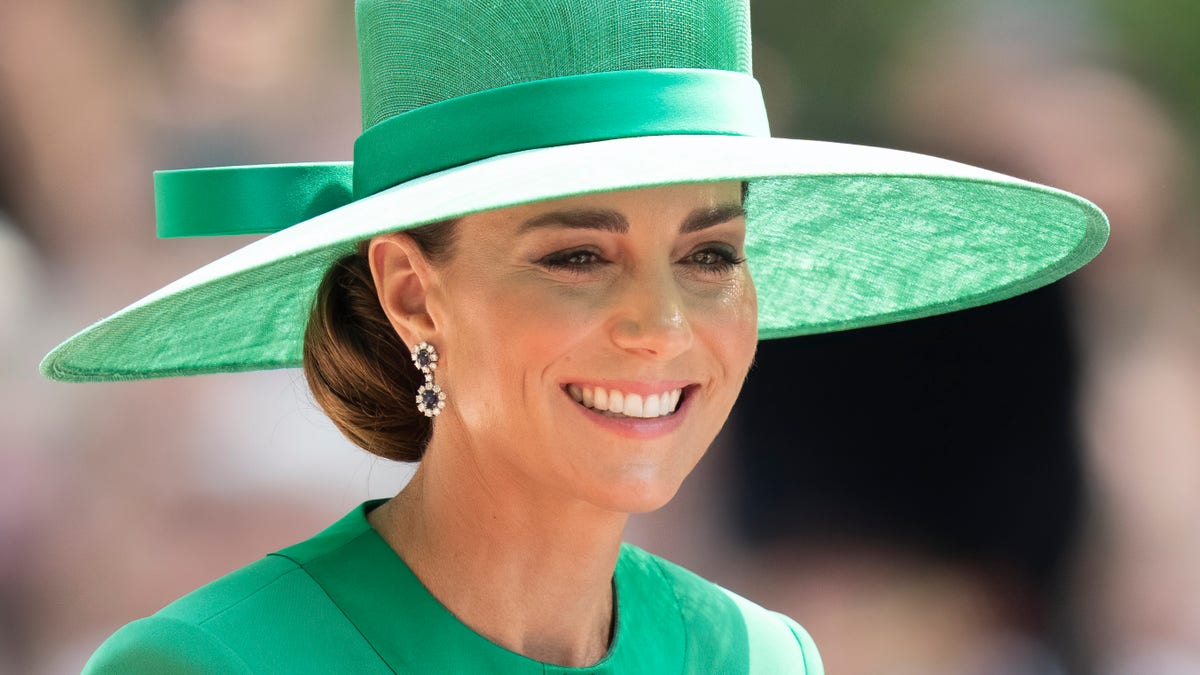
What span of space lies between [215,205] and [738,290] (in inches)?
24.8

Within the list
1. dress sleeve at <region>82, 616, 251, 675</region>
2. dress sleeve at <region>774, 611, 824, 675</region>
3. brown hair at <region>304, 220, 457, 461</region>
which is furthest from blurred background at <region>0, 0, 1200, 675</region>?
dress sleeve at <region>82, 616, 251, 675</region>

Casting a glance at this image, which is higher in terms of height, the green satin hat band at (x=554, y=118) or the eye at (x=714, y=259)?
the green satin hat band at (x=554, y=118)

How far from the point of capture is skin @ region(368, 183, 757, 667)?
4.99 feet

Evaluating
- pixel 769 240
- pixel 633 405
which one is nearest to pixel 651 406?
pixel 633 405

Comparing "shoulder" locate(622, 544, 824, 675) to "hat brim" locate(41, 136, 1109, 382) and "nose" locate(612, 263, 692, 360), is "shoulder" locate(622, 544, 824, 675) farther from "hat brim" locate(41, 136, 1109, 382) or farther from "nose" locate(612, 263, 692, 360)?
"nose" locate(612, 263, 692, 360)

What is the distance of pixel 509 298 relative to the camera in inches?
60.8

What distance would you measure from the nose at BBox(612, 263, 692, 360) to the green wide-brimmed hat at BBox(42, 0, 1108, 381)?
0.16 meters

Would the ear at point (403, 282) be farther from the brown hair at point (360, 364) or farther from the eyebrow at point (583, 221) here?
the eyebrow at point (583, 221)

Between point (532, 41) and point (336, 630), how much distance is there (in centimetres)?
67

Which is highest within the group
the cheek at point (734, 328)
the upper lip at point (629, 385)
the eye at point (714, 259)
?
the eye at point (714, 259)

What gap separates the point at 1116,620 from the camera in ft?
10.7

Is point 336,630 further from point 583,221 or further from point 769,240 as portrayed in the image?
point 769,240

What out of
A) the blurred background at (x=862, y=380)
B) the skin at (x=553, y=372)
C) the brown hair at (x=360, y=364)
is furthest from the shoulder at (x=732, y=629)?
the blurred background at (x=862, y=380)

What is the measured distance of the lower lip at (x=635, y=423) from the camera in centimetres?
154
